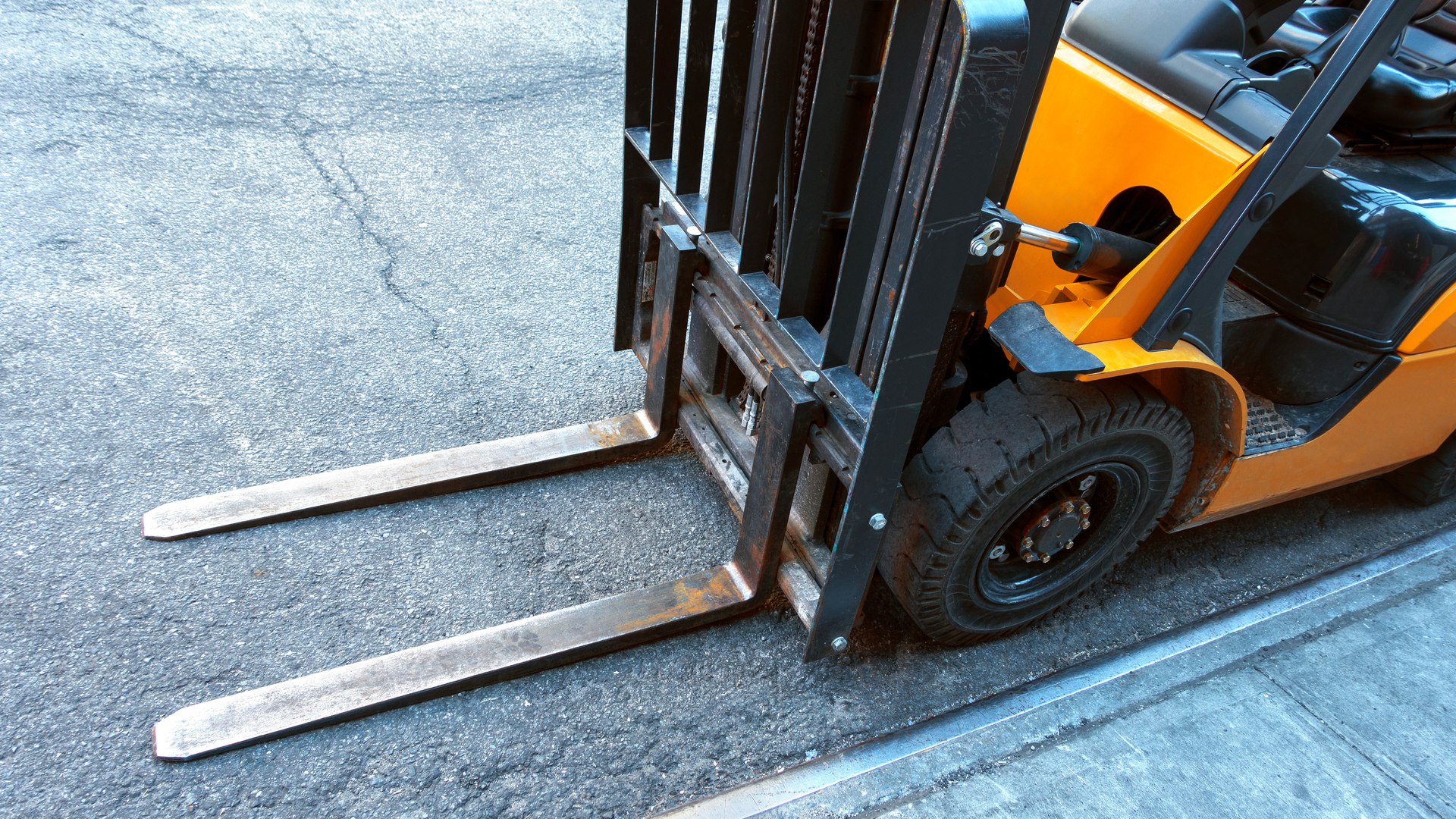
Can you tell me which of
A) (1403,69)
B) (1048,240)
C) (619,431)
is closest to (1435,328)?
(1403,69)

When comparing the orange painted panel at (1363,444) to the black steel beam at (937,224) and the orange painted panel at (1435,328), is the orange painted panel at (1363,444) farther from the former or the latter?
the black steel beam at (937,224)

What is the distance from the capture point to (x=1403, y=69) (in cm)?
258

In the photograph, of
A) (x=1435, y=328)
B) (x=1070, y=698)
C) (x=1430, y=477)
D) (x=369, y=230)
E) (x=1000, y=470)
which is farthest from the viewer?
(x=369, y=230)

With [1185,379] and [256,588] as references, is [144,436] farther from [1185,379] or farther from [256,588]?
[1185,379]

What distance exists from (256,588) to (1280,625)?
2.95 meters

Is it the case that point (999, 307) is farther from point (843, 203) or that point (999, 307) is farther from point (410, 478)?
point (410, 478)

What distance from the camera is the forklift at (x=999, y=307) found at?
1.91 m

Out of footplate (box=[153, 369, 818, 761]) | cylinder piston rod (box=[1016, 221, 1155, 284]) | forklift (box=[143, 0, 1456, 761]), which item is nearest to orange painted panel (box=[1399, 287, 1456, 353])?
forklift (box=[143, 0, 1456, 761])

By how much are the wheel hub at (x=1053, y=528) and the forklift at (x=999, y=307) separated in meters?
0.01

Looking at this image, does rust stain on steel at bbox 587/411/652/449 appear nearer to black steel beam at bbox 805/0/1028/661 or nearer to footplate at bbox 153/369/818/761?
footplate at bbox 153/369/818/761

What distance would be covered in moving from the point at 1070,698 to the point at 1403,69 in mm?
1953

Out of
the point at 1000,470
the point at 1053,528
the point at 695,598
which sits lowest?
the point at 695,598

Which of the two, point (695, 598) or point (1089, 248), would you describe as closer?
point (1089, 248)

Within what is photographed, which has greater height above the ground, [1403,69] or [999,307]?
[1403,69]
